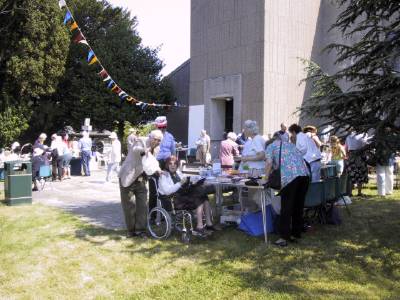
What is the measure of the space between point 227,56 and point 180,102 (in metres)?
9.48

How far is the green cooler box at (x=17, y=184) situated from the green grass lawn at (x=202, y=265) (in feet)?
7.68

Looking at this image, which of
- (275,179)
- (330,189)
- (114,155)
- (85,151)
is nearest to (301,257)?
(275,179)

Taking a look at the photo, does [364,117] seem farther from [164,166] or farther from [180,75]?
[180,75]

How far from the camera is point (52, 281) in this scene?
4914 millimetres

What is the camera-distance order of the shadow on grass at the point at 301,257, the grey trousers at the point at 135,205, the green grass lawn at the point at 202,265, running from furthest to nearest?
the grey trousers at the point at 135,205, the shadow on grass at the point at 301,257, the green grass lawn at the point at 202,265

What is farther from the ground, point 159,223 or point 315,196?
point 315,196

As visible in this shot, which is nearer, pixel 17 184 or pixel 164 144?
pixel 164 144

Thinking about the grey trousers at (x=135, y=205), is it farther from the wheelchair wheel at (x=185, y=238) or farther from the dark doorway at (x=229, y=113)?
the dark doorway at (x=229, y=113)

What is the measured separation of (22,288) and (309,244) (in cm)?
370

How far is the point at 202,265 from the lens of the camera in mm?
5316

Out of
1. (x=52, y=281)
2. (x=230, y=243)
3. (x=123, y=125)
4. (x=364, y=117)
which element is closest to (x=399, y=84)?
(x=364, y=117)

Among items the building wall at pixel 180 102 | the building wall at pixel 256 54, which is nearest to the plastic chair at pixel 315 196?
the building wall at pixel 256 54

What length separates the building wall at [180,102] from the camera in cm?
3023

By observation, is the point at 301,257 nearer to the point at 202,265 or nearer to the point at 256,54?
the point at 202,265
